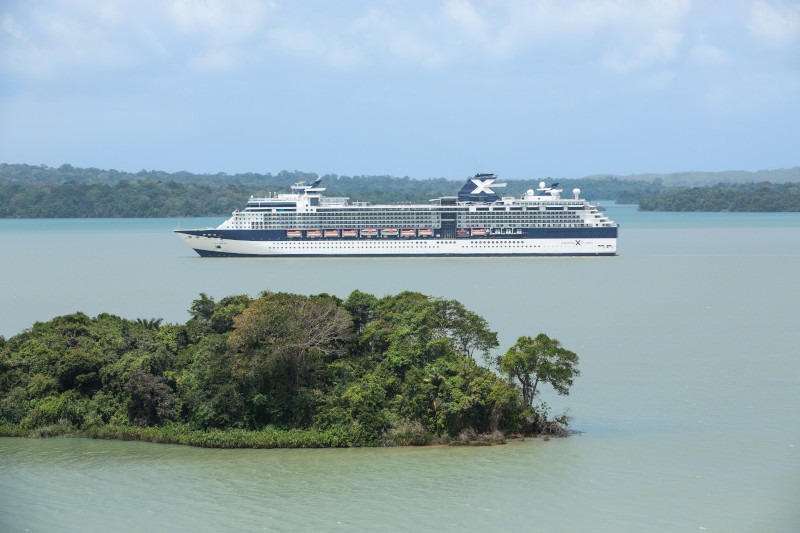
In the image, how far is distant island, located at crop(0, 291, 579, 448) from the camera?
1648 cm

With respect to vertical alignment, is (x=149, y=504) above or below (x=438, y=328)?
below

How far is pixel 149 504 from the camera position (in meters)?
14.1

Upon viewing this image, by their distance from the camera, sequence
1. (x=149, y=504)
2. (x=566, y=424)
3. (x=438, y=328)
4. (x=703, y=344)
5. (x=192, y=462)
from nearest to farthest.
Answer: (x=149, y=504) < (x=192, y=462) < (x=566, y=424) < (x=438, y=328) < (x=703, y=344)

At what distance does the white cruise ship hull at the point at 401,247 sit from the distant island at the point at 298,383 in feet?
119

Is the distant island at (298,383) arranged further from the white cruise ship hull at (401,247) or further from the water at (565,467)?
the white cruise ship hull at (401,247)

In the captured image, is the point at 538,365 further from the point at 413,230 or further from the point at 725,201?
the point at 725,201

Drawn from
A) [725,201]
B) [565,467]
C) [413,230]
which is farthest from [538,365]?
[725,201]

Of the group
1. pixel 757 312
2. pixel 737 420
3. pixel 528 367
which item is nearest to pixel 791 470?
pixel 737 420

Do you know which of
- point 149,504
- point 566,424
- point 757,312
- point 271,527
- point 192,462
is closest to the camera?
point 271,527

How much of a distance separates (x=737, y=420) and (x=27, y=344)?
37.7 ft

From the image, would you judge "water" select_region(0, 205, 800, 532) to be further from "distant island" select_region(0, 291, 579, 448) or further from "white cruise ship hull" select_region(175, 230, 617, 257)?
"white cruise ship hull" select_region(175, 230, 617, 257)

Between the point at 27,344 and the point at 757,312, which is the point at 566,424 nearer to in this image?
the point at 27,344

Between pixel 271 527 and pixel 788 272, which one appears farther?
pixel 788 272

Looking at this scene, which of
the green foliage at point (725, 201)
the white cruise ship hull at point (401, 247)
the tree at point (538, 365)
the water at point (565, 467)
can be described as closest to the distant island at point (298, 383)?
the tree at point (538, 365)
